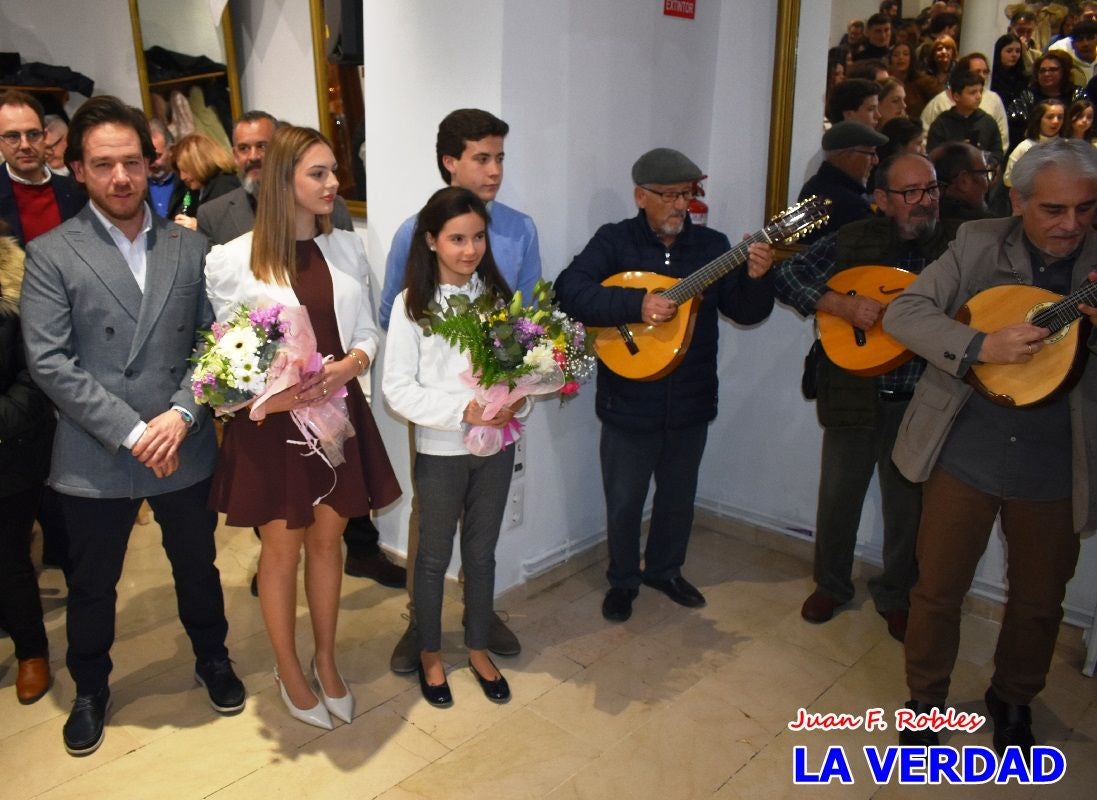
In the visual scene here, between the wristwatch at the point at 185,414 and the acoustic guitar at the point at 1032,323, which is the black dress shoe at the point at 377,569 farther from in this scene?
the acoustic guitar at the point at 1032,323

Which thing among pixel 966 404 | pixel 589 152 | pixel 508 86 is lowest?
pixel 966 404

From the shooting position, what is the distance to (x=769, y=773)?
2.62 meters

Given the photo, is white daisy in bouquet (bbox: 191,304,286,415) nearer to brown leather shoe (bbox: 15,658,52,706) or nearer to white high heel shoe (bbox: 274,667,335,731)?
white high heel shoe (bbox: 274,667,335,731)

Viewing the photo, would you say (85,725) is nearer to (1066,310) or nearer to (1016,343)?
(1016,343)

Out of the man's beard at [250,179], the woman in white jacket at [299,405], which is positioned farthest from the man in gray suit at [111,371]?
the man's beard at [250,179]

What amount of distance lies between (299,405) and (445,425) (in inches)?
15.8

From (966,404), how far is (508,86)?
176cm

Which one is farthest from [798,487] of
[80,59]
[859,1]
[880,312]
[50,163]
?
[80,59]

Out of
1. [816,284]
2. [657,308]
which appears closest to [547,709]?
A: [657,308]

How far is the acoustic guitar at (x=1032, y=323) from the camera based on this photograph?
7.59 ft

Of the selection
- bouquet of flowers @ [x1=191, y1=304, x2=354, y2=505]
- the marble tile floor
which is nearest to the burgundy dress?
bouquet of flowers @ [x1=191, y1=304, x2=354, y2=505]

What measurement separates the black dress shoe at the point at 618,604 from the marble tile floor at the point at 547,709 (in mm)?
53

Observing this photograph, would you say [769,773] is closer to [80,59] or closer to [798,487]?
[798,487]

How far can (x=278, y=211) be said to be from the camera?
8.09 feet
